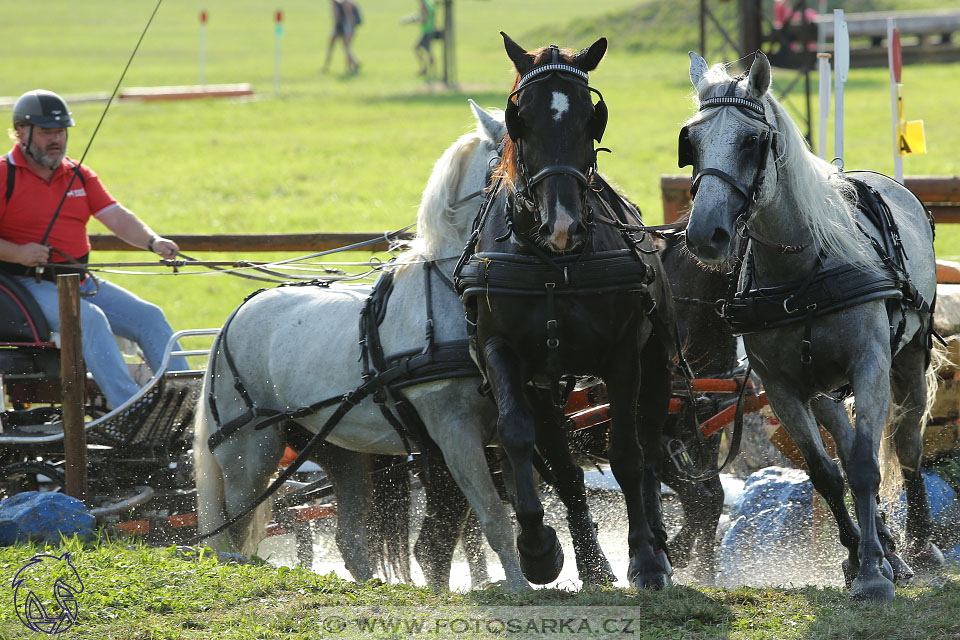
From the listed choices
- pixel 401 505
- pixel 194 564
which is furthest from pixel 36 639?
pixel 401 505

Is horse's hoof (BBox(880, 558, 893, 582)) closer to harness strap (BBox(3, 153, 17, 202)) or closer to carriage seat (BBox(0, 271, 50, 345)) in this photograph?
carriage seat (BBox(0, 271, 50, 345))

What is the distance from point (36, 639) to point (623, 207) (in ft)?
8.24

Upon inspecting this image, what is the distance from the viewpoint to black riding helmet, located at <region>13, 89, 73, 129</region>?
5.71m

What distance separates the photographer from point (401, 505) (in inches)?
222

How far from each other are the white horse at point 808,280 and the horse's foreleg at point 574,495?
79 cm

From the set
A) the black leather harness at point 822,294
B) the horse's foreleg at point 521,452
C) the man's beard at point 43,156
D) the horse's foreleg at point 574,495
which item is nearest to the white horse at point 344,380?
the horse's foreleg at point 574,495

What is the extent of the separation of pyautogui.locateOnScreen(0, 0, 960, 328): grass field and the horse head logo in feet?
8.66

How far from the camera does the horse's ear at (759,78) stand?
3.69m

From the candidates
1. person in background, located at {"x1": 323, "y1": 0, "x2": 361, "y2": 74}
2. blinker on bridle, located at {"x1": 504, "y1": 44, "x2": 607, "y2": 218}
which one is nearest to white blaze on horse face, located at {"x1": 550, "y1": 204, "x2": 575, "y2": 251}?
blinker on bridle, located at {"x1": 504, "y1": 44, "x2": 607, "y2": 218}

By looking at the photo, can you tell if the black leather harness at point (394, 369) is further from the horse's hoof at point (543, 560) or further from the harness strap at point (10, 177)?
the harness strap at point (10, 177)

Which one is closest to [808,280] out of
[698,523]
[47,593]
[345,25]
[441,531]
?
[698,523]

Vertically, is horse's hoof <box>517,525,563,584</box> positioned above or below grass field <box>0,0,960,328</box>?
below

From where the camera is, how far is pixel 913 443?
4.82 meters

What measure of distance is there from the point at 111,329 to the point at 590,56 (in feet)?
10.7
